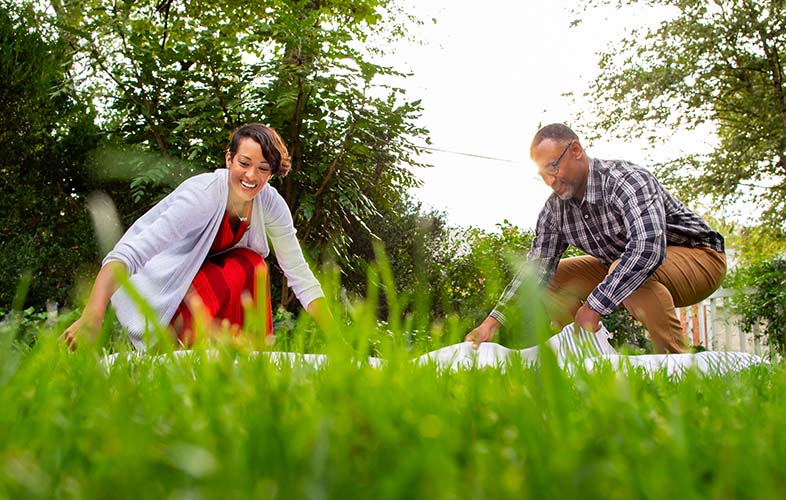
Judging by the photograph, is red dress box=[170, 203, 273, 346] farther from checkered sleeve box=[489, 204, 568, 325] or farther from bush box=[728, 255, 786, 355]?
bush box=[728, 255, 786, 355]

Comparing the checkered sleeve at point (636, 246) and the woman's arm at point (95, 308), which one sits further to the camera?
the checkered sleeve at point (636, 246)

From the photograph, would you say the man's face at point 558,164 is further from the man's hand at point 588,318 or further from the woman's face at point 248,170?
the woman's face at point 248,170

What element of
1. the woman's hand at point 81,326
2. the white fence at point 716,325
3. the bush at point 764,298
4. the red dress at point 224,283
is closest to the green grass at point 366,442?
the woman's hand at point 81,326

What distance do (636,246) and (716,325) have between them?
23.8ft

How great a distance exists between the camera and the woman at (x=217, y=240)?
11.0 ft

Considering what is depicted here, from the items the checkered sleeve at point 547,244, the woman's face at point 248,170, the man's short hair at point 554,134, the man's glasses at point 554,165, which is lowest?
the checkered sleeve at point 547,244

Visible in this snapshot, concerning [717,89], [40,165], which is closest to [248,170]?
[40,165]

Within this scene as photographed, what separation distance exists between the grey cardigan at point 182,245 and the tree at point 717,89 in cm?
1309

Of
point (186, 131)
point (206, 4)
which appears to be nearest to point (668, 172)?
point (206, 4)

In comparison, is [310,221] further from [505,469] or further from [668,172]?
[668,172]

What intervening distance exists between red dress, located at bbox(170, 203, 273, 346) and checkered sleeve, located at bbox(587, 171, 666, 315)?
5.63 ft

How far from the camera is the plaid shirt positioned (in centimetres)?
354

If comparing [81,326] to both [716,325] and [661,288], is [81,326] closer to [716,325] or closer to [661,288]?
[661,288]

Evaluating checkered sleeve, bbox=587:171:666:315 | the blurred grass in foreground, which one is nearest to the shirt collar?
checkered sleeve, bbox=587:171:666:315
